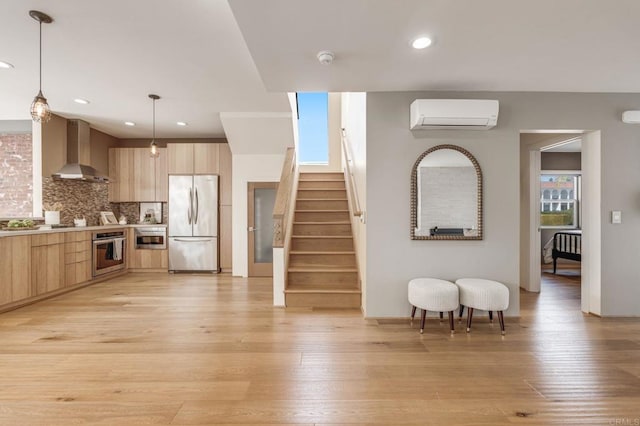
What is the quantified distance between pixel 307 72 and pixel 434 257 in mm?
2330

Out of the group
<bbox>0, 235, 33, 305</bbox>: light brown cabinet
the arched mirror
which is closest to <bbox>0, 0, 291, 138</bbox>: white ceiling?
<bbox>0, 235, 33, 305</bbox>: light brown cabinet

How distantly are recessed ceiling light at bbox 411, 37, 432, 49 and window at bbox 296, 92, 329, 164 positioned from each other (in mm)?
5065

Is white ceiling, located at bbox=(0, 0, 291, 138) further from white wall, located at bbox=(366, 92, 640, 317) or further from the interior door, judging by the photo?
white wall, located at bbox=(366, 92, 640, 317)

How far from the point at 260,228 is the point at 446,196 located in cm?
359

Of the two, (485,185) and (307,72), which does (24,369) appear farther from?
(485,185)

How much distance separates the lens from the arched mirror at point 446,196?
345 cm

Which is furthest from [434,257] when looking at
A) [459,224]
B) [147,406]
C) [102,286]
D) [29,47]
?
[102,286]

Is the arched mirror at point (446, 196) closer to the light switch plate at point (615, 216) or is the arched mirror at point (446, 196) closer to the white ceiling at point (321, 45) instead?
the white ceiling at point (321, 45)

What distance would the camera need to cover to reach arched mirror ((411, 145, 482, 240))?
345 cm

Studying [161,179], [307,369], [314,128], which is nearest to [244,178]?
[161,179]

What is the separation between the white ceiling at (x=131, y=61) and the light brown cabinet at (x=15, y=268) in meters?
1.99

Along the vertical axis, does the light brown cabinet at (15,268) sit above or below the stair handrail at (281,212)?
below

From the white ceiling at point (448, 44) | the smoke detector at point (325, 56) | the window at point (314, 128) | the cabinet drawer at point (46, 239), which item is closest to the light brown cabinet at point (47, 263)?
the cabinet drawer at point (46, 239)

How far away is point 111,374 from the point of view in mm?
2340
